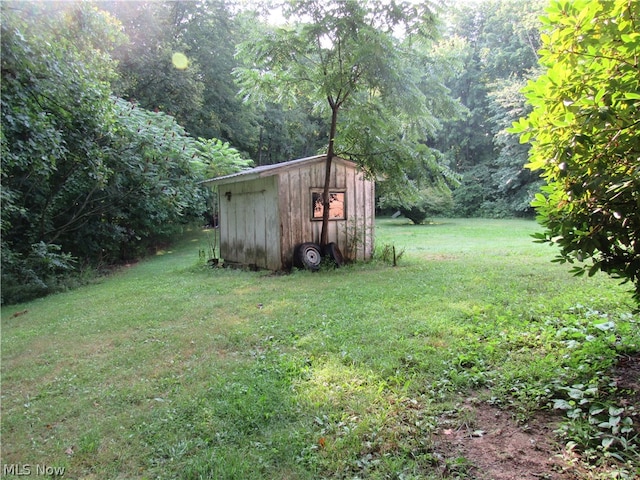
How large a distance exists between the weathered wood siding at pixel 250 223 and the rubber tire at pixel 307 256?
1.39ft

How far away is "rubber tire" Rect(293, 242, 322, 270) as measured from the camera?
8688 mm

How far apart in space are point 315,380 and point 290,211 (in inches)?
238

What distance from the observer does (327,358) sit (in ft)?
11.7

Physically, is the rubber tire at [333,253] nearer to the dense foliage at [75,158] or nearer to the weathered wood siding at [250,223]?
the weathered wood siding at [250,223]

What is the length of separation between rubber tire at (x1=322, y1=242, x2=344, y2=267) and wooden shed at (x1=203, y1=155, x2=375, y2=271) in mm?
332

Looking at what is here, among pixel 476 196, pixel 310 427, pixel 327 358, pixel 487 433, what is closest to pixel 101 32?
pixel 327 358

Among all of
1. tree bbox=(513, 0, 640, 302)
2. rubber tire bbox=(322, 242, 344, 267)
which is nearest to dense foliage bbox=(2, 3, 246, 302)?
tree bbox=(513, 0, 640, 302)

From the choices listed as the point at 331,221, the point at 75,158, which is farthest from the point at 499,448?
the point at 75,158

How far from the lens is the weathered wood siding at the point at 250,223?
8977mm

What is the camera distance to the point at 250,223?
32.0 feet

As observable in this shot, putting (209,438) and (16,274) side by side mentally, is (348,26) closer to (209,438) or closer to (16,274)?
(209,438)

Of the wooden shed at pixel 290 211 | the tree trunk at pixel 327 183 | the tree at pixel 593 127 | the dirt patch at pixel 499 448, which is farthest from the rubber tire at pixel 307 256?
the tree at pixel 593 127

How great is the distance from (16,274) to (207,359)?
7571 millimetres

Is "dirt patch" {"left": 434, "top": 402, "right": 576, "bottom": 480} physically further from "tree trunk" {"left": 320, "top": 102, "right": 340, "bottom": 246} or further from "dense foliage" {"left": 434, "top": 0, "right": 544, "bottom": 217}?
"dense foliage" {"left": 434, "top": 0, "right": 544, "bottom": 217}
